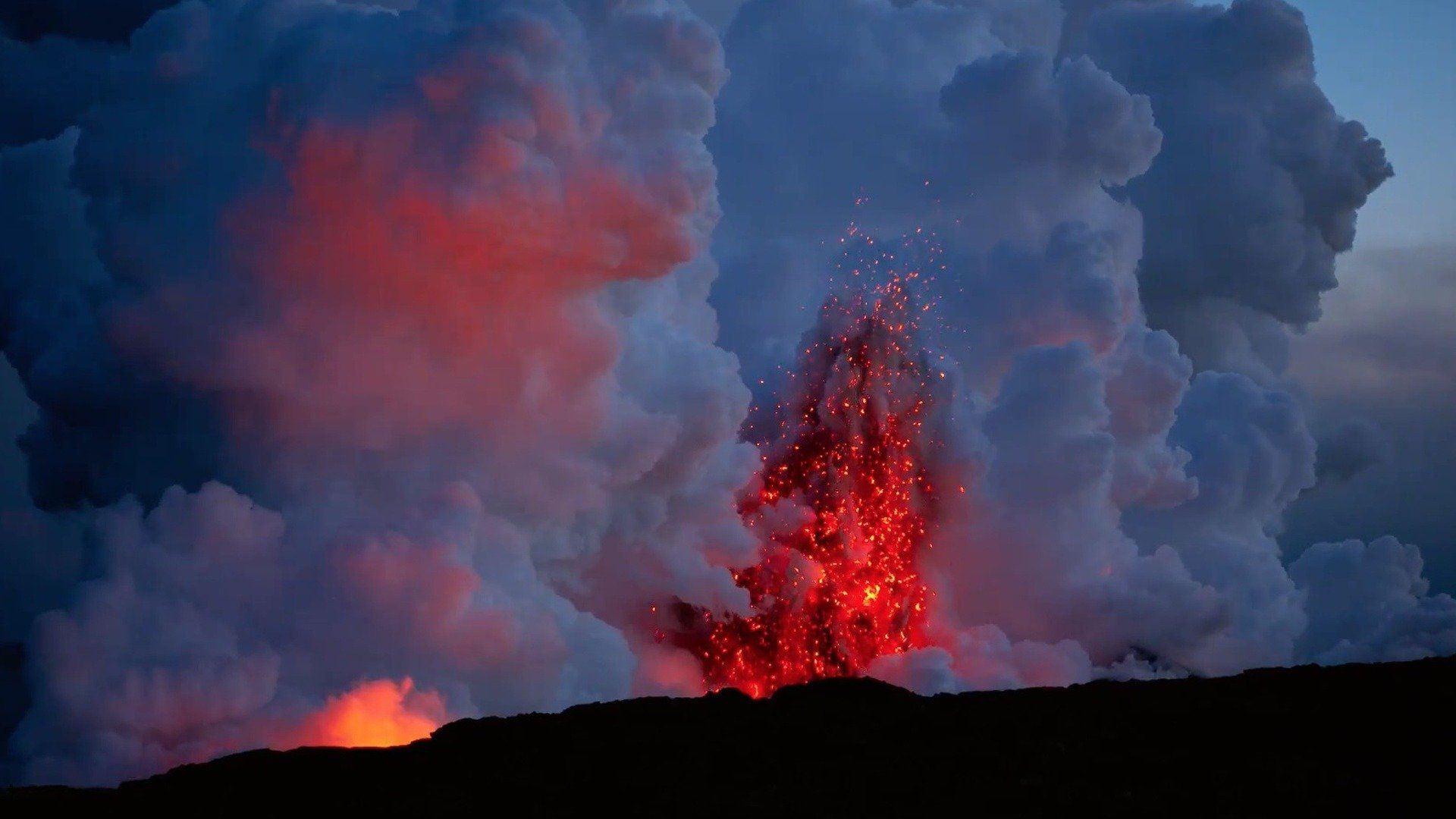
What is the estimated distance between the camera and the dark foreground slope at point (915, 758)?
17.2 meters

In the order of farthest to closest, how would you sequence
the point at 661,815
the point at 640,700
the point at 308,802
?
the point at 640,700, the point at 308,802, the point at 661,815

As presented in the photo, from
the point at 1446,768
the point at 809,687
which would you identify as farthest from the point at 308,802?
the point at 1446,768

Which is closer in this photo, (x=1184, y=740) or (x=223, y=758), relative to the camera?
(x=1184, y=740)

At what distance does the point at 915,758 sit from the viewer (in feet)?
66.2

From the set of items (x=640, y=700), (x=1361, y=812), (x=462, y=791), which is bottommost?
(x=1361, y=812)

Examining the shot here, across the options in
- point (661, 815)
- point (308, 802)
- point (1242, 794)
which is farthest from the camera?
point (308, 802)

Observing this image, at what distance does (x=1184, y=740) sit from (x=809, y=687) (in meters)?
8.31

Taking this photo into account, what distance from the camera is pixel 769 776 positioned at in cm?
1969

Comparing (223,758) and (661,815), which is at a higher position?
(223,758)

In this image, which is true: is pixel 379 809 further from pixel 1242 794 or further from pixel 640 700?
pixel 1242 794

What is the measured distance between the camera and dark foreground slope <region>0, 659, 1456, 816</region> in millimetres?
17203

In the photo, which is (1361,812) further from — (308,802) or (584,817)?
(308,802)

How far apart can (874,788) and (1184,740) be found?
4.76m

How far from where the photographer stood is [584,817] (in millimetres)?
17828
